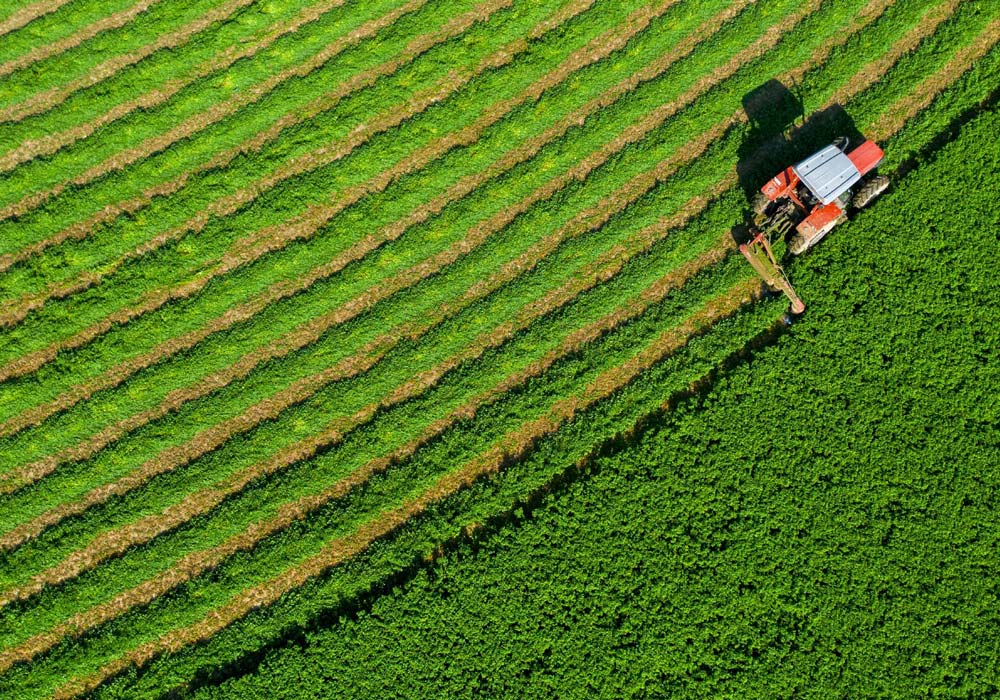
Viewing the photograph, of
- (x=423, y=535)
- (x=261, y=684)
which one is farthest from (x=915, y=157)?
(x=261, y=684)

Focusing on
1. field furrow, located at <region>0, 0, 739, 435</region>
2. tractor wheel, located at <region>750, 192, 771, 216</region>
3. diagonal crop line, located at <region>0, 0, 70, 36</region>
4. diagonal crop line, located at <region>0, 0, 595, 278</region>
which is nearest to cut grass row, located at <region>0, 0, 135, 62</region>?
diagonal crop line, located at <region>0, 0, 70, 36</region>

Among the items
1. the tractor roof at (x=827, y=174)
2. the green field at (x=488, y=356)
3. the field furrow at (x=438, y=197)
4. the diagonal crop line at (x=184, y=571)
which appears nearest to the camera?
the green field at (x=488, y=356)

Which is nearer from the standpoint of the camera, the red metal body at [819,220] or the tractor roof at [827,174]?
the tractor roof at [827,174]

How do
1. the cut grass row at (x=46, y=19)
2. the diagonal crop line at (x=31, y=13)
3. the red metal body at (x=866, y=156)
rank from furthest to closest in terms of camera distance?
the diagonal crop line at (x=31, y=13) < the cut grass row at (x=46, y=19) < the red metal body at (x=866, y=156)

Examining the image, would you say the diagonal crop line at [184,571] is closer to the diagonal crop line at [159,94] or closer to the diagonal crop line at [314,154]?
the diagonal crop line at [314,154]

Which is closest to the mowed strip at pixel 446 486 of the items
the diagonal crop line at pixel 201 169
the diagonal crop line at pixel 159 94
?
the diagonal crop line at pixel 201 169

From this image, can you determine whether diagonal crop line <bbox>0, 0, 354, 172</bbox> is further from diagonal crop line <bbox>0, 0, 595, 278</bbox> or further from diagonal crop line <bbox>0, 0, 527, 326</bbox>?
diagonal crop line <bbox>0, 0, 527, 326</bbox>

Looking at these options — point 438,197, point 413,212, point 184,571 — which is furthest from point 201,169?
point 184,571
